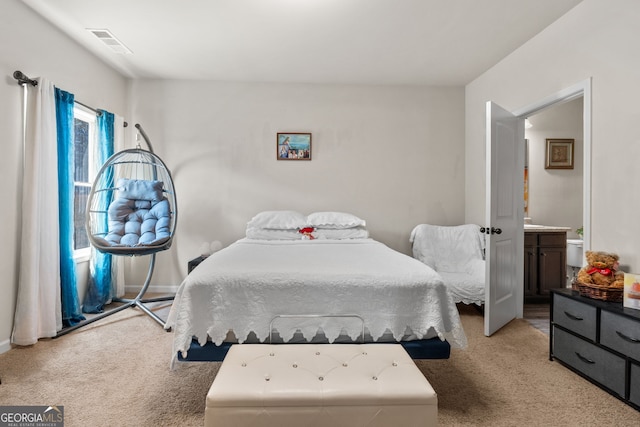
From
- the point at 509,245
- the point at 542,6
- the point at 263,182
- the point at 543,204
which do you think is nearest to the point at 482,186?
the point at 509,245

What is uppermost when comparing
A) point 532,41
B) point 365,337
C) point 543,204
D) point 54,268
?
point 532,41

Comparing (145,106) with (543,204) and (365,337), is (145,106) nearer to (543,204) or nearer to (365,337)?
(365,337)

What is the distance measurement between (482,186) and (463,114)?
1.02 metres

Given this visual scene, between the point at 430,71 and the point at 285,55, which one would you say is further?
the point at 430,71

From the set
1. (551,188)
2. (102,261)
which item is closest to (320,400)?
(102,261)

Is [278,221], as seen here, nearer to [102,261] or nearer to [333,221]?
[333,221]

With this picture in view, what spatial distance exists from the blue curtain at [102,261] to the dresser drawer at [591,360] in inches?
159

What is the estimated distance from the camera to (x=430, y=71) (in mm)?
3877

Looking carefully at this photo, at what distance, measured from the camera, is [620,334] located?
1.92m

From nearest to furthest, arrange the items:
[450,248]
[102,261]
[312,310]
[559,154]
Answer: [312,310] < [102,261] < [450,248] < [559,154]

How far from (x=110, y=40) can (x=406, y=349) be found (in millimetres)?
3578

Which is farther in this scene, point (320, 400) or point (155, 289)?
point (155, 289)

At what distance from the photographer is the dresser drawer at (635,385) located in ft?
5.98

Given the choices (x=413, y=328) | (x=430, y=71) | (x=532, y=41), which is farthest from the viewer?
(x=430, y=71)
